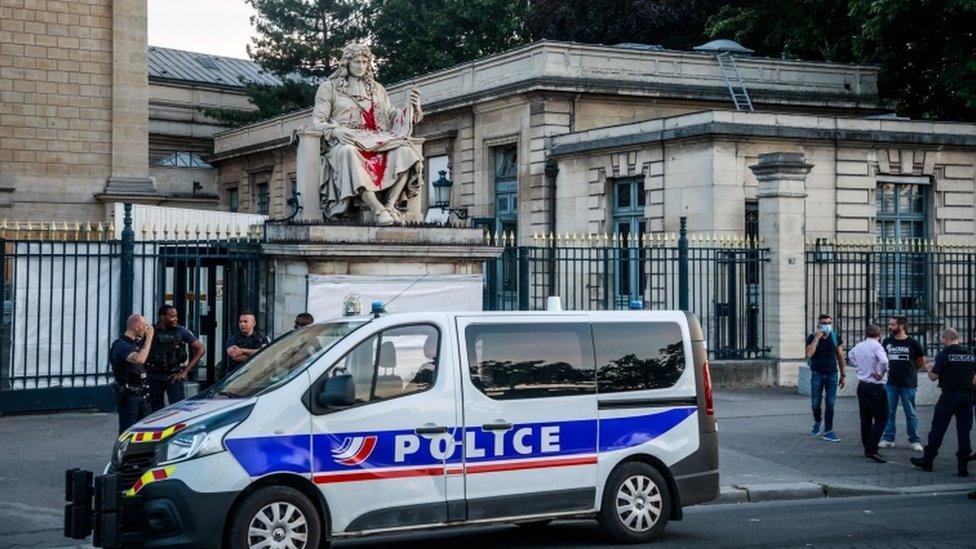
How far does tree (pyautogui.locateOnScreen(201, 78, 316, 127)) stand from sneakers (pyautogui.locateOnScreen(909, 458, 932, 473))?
4415 centimetres

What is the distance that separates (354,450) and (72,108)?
2276 cm

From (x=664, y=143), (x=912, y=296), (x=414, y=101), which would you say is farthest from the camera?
(x=664, y=143)

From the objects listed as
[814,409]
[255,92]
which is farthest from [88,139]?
[255,92]

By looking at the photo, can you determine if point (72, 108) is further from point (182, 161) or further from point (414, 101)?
point (182, 161)

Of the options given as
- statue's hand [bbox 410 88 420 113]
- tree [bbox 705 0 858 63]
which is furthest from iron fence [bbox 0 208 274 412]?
tree [bbox 705 0 858 63]

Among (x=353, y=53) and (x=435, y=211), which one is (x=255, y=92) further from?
(x=353, y=53)

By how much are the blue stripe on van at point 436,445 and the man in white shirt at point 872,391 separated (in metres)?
5.38

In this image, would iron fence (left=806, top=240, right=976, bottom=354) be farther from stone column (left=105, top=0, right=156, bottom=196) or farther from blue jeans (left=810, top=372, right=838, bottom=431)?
stone column (left=105, top=0, right=156, bottom=196)

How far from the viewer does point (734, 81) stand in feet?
117

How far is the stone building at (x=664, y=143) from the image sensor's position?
28.0 m

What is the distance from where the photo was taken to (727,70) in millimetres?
35875

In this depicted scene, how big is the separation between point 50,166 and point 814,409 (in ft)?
64.3

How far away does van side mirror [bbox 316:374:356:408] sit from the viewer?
928 centimetres

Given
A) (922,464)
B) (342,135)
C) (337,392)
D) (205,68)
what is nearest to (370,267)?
(342,135)
